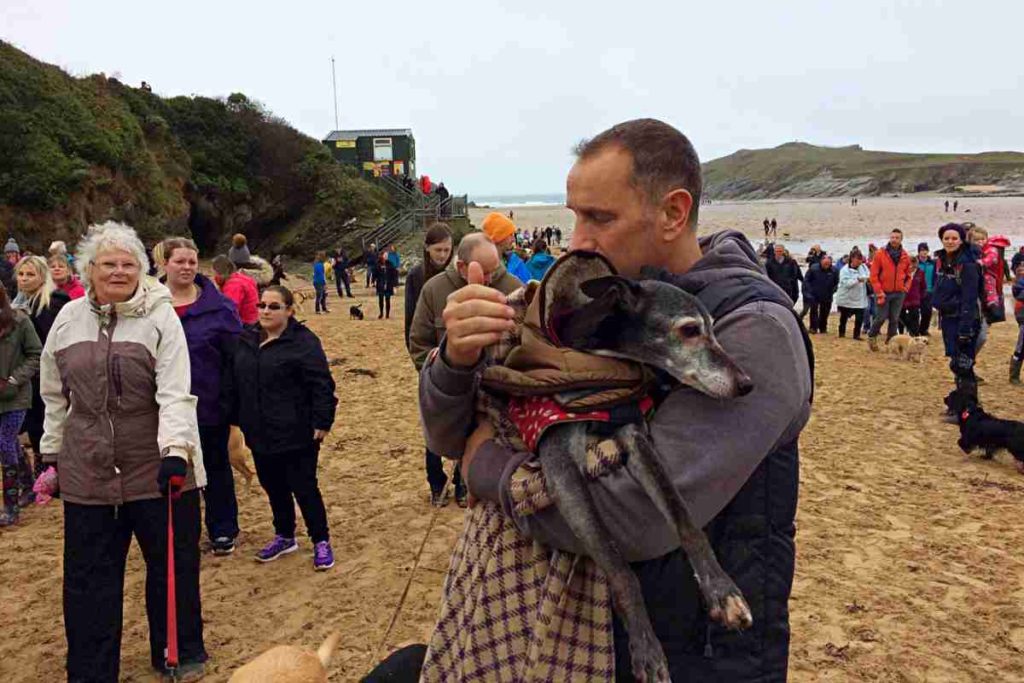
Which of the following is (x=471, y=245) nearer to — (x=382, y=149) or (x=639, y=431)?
(x=639, y=431)

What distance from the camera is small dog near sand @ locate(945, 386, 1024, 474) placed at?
718cm

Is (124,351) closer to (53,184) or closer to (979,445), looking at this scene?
(979,445)

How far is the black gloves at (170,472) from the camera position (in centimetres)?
338

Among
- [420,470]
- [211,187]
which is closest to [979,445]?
[420,470]

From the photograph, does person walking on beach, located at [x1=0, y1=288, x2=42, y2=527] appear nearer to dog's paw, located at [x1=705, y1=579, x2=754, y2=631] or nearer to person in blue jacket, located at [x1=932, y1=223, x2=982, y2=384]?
dog's paw, located at [x1=705, y1=579, x2=754, y2=631]

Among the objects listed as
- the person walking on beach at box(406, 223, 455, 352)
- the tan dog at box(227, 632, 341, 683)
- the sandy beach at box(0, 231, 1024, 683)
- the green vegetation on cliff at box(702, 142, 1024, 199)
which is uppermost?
the green vegetation on cliff at box(702, 142, 1024, 199)

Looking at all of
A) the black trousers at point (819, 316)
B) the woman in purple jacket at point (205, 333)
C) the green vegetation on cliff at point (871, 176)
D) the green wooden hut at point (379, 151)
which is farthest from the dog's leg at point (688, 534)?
the green vegetation on cliff at point (871, 176)

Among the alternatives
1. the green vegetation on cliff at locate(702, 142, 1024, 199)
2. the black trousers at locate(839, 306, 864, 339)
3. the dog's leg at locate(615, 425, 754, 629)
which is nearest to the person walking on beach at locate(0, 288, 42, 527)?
the dog's leg at locate(615, 425, 754, 629)

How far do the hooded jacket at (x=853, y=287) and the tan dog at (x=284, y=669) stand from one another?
14681 millimetres

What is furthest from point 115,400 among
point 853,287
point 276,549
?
point 853,287

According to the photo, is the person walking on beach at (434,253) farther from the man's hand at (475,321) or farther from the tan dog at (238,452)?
the man's hand at (475,321)

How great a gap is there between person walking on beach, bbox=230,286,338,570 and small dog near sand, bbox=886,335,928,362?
11622 mm

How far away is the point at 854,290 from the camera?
1542 cm

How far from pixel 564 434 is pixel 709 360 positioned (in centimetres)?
31
